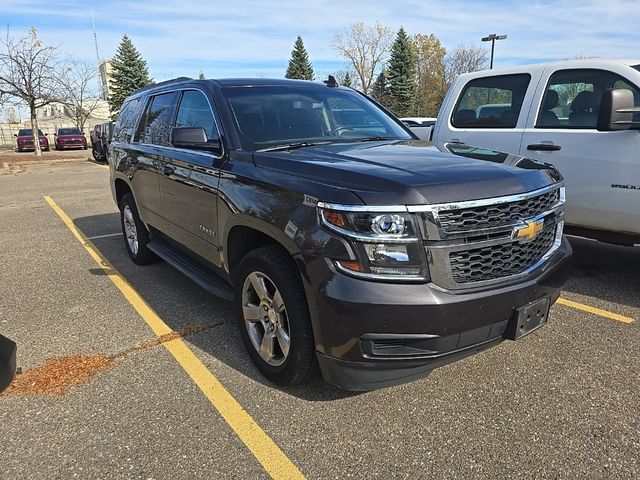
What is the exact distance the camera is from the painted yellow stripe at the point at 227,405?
245 cm

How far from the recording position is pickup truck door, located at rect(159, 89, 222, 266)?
3.59m

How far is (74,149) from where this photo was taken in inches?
1395

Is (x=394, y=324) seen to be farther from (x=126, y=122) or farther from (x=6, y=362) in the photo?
(x=126, y=122)

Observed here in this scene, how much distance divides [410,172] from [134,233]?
13.5 feet

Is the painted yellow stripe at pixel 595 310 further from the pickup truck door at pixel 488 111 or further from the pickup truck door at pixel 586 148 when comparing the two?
the pickup truck door at pixel 488 111

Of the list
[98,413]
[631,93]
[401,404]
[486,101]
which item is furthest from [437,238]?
[486,101]

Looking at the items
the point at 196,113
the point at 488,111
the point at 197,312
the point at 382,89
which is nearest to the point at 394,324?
the point at 197,312

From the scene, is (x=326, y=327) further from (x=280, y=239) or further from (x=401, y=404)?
(x=401, y=404)

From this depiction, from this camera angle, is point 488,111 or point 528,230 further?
point 488,111

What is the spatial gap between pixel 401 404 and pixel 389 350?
24.4 inches

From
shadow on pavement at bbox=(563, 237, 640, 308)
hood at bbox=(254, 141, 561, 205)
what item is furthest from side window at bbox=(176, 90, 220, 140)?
shadow on pavement at bbox=(563, 237, 640, 308)

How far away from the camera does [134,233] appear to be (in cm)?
580

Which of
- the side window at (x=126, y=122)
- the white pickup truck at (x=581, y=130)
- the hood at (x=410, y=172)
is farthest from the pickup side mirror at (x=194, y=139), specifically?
the side window at (x=126, y=122)

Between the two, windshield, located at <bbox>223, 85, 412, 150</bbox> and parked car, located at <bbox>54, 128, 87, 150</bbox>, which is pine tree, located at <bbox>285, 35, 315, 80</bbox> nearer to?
parked car, located at <bbox>54, 128, 87, 150</bbox>
